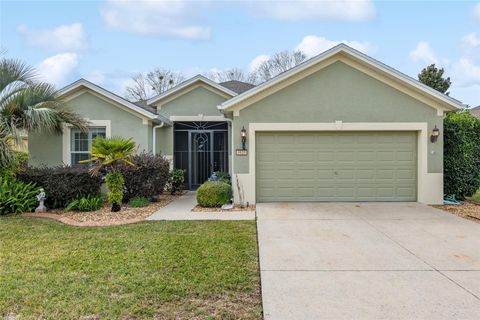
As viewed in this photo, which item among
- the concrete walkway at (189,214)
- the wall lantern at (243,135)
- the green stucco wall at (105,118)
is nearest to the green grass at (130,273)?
the concrete walkway at (189,214)

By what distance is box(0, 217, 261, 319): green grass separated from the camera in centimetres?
401

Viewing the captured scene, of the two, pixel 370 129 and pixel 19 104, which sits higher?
pixel 19 104

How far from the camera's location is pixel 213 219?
908 centimetres

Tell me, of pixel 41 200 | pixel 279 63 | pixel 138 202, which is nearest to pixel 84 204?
pixel 41 200

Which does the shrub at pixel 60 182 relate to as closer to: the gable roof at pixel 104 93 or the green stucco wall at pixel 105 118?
the green stucco wall at pixel 105 118

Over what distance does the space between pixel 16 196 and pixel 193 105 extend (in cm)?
762

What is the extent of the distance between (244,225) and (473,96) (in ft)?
105

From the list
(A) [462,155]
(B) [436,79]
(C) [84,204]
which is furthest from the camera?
(B) [436,79]

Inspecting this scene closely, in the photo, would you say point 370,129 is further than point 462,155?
No

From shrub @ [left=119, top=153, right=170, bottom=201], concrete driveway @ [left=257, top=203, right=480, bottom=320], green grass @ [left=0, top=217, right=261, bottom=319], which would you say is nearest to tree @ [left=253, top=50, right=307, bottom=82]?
shrub @ [left=119, top=153, right=170, bottom=201]

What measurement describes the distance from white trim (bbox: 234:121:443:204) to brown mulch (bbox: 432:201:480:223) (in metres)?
0.54

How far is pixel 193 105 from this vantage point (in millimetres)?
15344

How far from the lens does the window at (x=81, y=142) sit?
13172 mm

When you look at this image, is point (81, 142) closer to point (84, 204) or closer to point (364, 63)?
point (84, 204)
